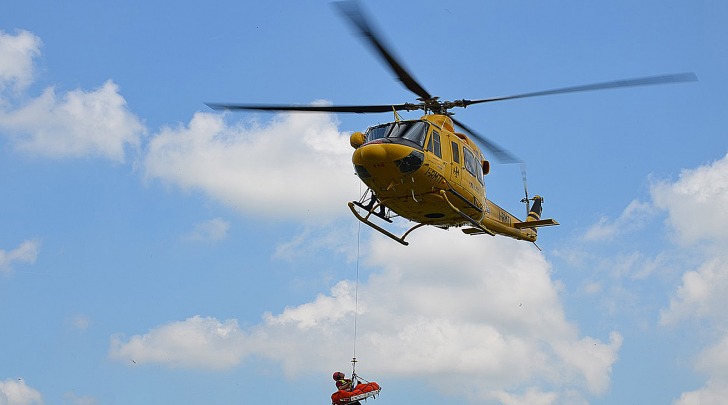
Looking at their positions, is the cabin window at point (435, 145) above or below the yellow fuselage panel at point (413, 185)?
above

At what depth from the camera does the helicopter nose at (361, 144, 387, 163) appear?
76.6 ft

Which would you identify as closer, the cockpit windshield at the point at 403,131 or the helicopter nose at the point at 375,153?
the helicopter nose at the point at 375,153

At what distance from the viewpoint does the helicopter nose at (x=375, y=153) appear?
23.4 meters

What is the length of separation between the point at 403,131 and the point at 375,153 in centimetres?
147

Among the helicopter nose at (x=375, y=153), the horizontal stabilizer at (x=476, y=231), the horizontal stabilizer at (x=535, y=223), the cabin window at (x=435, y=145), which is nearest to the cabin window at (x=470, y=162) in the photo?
the cabin window at (x=435, y=145)

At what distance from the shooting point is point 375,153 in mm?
23375

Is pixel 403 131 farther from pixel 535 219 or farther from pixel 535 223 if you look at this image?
pixel 535 219

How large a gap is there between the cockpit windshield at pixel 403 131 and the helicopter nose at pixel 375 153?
82cm

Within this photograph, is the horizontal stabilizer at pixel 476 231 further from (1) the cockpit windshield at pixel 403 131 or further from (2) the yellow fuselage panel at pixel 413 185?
(1) the cockpit windshield at pixel 403 131

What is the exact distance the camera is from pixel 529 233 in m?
32.6

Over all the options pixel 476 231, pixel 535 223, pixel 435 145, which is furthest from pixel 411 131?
pixel 535 223

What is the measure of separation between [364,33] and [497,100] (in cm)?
688

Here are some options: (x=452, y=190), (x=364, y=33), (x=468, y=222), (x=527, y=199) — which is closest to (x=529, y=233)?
(x=527, y=199)

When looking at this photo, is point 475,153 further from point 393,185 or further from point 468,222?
point 393,185
